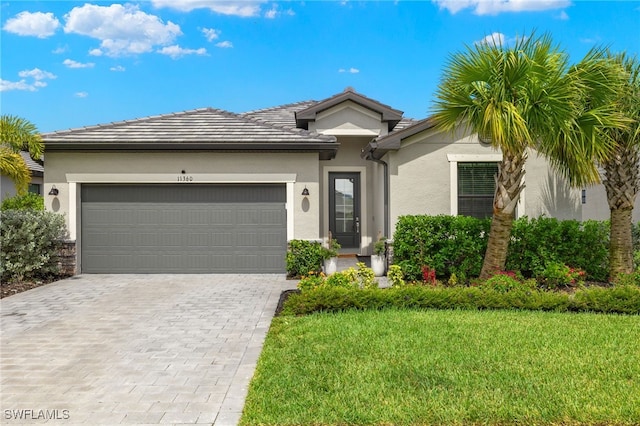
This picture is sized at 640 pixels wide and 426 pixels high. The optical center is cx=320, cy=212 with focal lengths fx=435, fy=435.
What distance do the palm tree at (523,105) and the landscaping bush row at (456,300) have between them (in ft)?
4.74

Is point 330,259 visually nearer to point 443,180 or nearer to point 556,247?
point 443,180

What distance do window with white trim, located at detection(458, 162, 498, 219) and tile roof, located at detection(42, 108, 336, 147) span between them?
370 centimetres

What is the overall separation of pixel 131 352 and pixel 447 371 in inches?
153

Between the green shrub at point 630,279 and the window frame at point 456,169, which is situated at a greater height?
the window frame at point 456,169

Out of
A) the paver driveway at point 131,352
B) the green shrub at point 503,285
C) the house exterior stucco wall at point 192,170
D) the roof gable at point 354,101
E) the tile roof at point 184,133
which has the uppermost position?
the roof gable at point 354,101

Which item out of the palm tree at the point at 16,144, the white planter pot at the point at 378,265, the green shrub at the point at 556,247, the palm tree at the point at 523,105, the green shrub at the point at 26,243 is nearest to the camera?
the palm tree at the point at 523,105

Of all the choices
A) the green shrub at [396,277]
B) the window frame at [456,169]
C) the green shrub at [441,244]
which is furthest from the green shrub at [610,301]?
the window frame at [456,169]

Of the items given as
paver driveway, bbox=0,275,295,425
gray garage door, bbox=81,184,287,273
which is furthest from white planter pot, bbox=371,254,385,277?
paver driveway, bbox=0,275,295,425

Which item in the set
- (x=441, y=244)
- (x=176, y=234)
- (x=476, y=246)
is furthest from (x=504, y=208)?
(x=176, y=234)

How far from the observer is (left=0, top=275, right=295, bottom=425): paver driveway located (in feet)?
13.0

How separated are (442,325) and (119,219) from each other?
9.31 meters

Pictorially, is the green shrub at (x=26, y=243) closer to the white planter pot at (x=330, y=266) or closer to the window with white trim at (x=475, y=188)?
the white planter pot at (x=330, y=266)

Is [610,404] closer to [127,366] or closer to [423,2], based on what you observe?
[127,366]

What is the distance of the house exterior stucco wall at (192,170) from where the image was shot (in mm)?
11828
